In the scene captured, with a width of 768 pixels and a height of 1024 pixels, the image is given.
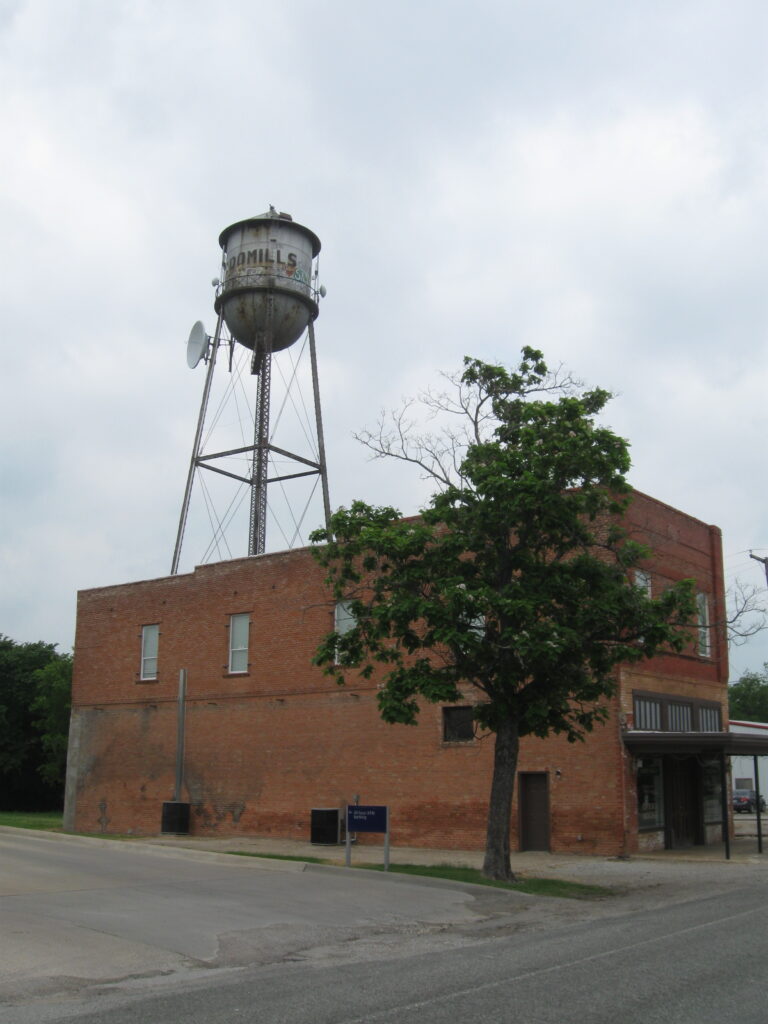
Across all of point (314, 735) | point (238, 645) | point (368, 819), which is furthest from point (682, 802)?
point (238, 645)

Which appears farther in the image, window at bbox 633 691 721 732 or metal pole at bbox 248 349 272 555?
metal pole at bbox 248 349 272 555

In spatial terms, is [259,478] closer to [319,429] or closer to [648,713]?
[319,429]

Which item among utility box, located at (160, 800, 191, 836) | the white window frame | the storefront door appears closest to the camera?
the storefront door

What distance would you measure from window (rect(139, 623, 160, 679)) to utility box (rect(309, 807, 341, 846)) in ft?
31.3

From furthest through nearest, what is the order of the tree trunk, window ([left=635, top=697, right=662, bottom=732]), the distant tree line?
the distant tree line → window ([left=635, top=697, right=662, bottom=732]) → the tree trunk

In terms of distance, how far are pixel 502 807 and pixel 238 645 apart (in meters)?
15.3

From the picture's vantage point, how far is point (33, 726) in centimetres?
5819

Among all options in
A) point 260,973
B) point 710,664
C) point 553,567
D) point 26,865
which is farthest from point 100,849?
point 710,664

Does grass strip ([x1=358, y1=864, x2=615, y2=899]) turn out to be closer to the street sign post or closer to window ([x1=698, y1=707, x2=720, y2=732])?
the street sign post

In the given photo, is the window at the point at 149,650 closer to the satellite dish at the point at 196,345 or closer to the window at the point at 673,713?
the satellite dish at the point at 196,345

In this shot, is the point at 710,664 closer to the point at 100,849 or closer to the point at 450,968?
the point at 100,849

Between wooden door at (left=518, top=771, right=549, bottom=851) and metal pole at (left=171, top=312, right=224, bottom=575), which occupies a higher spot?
metal pole at (left=171, top=312, right=224, bottom=575)

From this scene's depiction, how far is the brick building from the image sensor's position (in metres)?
25.3

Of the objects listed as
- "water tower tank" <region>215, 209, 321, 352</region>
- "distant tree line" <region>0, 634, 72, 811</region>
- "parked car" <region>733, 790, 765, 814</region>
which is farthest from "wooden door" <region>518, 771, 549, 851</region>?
"distant tree line" <region>0, 634, 72, 811</region>
